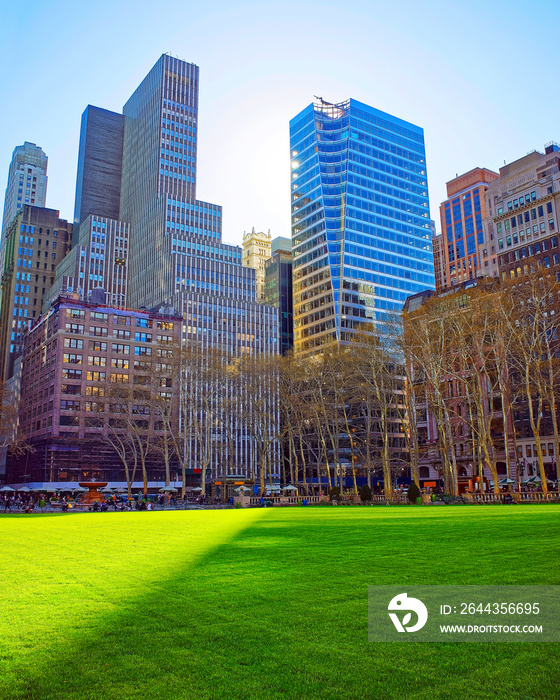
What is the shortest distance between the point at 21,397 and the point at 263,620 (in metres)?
144

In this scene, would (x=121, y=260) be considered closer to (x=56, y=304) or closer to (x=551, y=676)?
(x=56, y=304)

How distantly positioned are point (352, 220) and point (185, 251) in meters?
46.1

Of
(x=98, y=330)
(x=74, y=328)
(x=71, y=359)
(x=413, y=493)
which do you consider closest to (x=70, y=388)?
(x=71, y=359)

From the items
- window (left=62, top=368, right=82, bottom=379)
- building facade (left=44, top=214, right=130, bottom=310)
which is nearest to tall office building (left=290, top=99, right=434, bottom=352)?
window (left=62, top=368, right=82, bottom=379)

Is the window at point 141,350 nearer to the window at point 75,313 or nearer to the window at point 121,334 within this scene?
the window at point 121,334

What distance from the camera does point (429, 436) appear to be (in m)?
118

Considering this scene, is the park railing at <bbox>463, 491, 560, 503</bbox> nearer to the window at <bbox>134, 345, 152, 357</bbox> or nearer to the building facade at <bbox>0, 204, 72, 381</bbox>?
the window at <bbox>134, 345, 152, 357</bbox>

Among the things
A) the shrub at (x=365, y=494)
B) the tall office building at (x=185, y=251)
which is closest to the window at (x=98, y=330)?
the tall office building at (x=185, y=251)

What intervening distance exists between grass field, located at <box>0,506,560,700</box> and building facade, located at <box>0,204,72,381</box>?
590ft

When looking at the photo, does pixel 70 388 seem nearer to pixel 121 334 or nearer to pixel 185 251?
pixel 121 334

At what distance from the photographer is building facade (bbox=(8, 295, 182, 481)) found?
10856 cm

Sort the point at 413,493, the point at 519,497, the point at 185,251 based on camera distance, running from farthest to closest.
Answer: the point at 185,251
the point at 413,493
the point at 519,497

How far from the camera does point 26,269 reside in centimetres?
18925

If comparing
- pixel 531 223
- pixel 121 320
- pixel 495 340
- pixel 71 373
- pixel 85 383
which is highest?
Result: pixel 531 223
